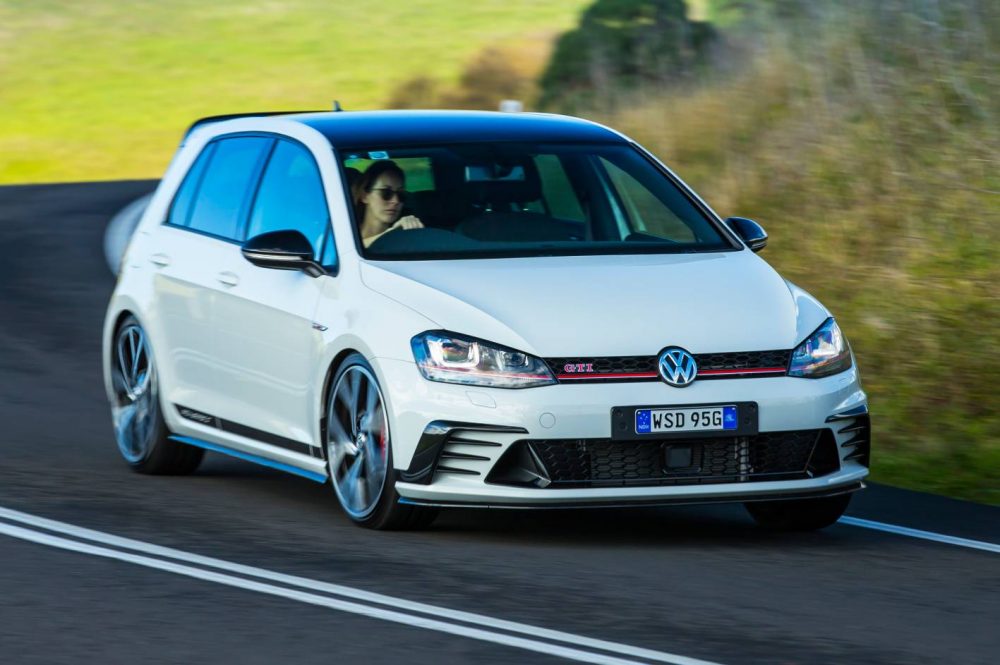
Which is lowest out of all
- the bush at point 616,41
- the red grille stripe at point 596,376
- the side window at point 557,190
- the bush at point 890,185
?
the bush at point 616,41

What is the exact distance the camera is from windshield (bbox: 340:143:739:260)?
8680 millimetres

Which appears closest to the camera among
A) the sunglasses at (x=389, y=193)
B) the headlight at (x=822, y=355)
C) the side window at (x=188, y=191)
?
the headlight at (x=822, y=355)

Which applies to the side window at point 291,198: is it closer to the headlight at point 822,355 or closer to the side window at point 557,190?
the side window at point 557,190

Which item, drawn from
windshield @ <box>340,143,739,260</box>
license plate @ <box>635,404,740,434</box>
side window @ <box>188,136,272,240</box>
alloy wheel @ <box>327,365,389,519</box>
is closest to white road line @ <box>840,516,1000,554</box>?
license plate @ <box>635,404,740,434</box>

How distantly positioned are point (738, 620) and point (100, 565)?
231 centimetres

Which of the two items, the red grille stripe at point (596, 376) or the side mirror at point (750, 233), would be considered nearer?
the red grille stripe at point (596, 376)

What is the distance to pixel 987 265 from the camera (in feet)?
43.8

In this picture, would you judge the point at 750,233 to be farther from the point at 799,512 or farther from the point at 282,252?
the point at 282,252

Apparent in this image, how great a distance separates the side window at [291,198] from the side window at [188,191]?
81 centimetres

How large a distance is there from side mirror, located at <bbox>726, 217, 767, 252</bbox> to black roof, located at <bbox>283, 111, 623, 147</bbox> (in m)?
0.76

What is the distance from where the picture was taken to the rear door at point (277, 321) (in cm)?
862

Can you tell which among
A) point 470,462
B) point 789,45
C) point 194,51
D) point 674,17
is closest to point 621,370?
point 470,462

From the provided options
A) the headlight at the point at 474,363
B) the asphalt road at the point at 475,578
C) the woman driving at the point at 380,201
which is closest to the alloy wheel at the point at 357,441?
the asphalt road at the point at 475,578

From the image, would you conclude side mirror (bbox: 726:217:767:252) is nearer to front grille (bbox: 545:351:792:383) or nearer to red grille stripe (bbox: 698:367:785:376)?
red grille stripe (bbox: 698:367:785:376)
